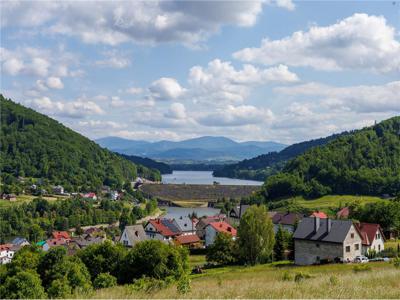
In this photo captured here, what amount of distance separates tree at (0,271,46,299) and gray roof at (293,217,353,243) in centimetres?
3034

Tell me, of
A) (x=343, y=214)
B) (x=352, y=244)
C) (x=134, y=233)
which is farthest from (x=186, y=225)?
(x=352, y=244)

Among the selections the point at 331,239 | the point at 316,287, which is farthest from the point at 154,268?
the point at 316,287

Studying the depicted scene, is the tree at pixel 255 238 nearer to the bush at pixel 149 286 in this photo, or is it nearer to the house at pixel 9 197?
the bush at pixel 149 286

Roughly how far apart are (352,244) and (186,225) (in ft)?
141

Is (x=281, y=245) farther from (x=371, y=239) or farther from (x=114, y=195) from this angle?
(x=114, y=195)

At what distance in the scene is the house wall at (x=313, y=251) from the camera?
1882 inches

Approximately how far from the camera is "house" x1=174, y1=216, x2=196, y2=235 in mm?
84688

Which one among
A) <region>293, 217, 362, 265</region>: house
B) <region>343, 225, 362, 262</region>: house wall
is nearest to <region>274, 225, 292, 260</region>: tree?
<region>293, 217, 362, 265</region>: house

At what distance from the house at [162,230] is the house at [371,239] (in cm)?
3584

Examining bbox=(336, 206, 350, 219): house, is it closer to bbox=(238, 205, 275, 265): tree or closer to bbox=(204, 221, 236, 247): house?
bbox=(204, 221, 236, 247): house

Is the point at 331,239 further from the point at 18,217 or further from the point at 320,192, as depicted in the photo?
the point at 320,192

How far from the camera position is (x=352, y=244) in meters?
48.3

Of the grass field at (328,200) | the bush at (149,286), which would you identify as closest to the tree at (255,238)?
the bush at (149,286)

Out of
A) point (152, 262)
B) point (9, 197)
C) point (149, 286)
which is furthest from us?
point (9, 197)
